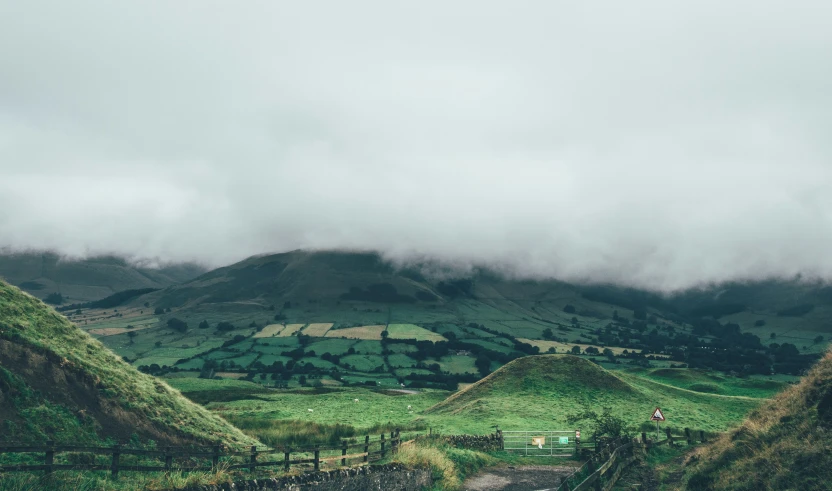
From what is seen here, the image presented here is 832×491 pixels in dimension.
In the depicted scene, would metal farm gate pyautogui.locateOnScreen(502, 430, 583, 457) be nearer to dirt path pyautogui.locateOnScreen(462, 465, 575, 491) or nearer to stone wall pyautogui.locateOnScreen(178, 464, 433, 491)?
dirt path pyautogui.locateOnScreen(462, 465, 575, 491)

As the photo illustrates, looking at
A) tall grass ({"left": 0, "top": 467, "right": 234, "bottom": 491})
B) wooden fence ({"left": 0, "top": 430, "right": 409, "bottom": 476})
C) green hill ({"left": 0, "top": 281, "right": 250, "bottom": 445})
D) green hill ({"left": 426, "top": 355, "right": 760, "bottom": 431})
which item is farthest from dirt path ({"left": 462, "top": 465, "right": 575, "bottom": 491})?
green hill ({"left": 426, "top": 355, "right": 760, "bottom": 431})

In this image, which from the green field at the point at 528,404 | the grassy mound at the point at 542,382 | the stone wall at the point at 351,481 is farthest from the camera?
the grassy mound at the point at 542,382

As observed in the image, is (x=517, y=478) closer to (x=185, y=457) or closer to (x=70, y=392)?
(x=185, y=457)

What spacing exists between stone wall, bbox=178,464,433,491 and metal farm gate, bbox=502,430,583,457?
19.1 meters

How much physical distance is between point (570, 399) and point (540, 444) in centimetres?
3871

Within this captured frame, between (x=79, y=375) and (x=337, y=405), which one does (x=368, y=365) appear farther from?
(x=79, y=375)

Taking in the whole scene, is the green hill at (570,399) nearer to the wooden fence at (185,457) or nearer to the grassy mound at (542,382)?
the grassy mound at (542,382)

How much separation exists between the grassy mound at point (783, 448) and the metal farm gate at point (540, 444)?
20910 millimetres

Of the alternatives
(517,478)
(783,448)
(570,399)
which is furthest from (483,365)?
(783,448)

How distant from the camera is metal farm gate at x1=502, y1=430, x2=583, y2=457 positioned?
140 ft

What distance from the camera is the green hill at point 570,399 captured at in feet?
222

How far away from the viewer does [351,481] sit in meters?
20.8

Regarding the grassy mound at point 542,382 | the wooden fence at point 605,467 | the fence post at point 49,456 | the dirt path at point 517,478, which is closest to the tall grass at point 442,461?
the dirt path at point 517,478

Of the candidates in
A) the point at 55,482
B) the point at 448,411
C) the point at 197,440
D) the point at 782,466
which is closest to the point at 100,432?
the point at 197,440
